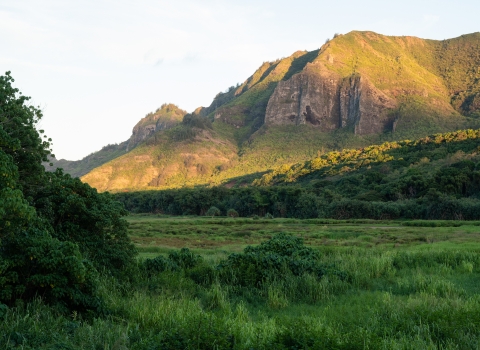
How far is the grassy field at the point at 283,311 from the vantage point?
712 centimetres

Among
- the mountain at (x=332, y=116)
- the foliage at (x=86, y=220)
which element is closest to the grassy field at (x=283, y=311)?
the foliage at (x=86, y=220)

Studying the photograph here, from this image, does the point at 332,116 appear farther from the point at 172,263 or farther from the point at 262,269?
the point at 262,269

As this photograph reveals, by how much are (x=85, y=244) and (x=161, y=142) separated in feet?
545

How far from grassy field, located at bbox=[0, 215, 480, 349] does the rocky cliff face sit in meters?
156

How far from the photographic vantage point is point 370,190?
63719mm

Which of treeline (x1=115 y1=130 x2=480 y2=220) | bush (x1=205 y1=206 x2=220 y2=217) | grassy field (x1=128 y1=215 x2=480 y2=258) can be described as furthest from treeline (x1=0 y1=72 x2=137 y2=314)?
bush (x1=205 y1=206 x2=220 y2=217)

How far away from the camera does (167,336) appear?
7285mm

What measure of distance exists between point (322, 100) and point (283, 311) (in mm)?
175400

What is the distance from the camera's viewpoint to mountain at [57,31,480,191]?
14788cm

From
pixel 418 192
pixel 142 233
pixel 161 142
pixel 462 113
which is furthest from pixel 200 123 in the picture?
pixel 142 233

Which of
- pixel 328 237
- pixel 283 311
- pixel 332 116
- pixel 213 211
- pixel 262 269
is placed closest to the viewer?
pixel 283 311

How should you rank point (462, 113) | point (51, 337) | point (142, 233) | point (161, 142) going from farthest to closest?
point (161, 142) → point (462, 113) → point (142, 233) → point (51, 337)

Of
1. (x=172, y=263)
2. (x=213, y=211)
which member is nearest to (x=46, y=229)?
(x=172, y=263)

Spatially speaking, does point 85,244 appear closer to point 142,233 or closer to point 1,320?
point 1,320
